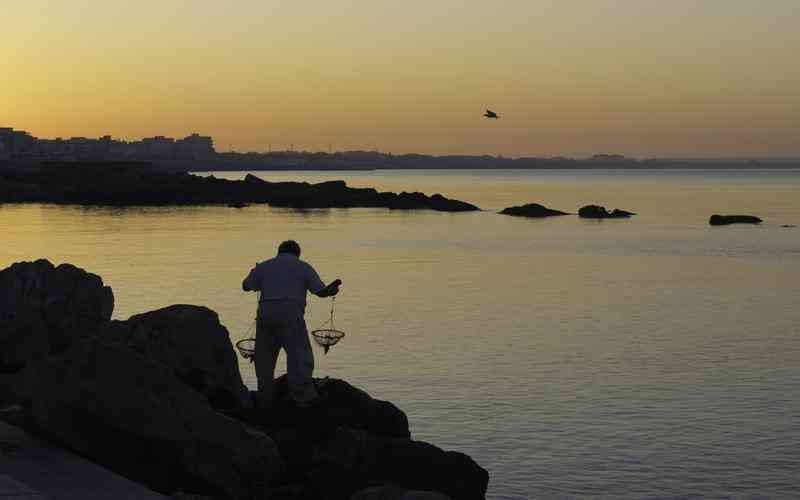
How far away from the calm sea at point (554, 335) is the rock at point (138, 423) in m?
4.95

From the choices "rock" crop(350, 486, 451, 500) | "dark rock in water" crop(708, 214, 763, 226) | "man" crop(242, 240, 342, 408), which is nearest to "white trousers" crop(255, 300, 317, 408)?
"man" crop(242, 240, 342, 408)

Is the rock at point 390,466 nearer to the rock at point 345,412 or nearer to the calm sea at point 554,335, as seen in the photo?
the rock at point 345,412

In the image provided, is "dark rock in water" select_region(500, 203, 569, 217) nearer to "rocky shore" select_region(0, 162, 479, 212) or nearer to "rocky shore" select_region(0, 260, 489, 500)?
"rocky shore" select_region(0, 162, 479, 212)

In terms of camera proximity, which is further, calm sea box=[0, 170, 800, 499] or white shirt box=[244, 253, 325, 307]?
calm sea box=[0, 170, 800, 499]

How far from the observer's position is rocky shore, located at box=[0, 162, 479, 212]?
110 metres

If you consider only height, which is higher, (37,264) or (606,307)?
(37,264)

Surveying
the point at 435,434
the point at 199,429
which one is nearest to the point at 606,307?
the point at 435,434

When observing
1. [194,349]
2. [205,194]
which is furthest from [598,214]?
[194,349]

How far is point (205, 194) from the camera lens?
117m

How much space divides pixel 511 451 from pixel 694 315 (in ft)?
57.2

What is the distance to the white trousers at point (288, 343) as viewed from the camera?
1288 cm

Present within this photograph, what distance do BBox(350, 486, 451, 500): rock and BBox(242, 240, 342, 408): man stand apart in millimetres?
2449

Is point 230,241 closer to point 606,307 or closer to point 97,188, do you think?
point 606,307

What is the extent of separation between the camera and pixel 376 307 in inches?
1298
